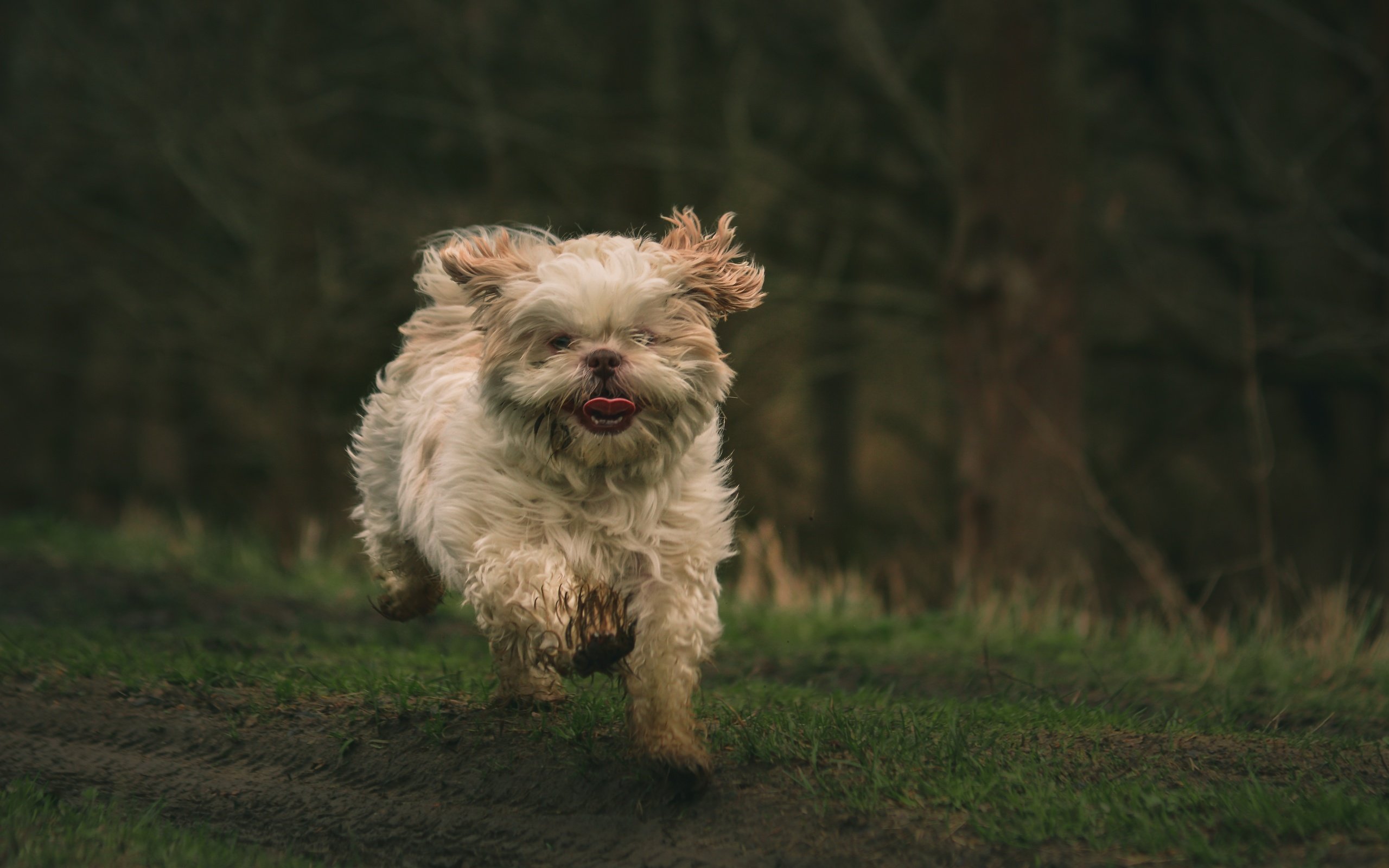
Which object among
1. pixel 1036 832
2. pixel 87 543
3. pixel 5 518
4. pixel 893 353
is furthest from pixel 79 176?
pixel 1036 832

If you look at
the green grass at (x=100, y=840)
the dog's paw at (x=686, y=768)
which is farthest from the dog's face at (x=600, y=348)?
the green grass at (x=100, y=840)

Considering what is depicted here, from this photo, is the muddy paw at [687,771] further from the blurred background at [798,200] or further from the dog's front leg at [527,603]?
the blurred background at [798,200]

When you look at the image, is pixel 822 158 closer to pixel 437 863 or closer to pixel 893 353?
pixel 893 353

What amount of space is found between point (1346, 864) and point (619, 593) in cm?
227

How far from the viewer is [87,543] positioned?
1120cm

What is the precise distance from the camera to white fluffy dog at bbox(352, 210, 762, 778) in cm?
430

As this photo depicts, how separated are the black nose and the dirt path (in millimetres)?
1307

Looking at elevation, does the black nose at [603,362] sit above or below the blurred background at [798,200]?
below

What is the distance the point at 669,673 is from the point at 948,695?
6.92ft

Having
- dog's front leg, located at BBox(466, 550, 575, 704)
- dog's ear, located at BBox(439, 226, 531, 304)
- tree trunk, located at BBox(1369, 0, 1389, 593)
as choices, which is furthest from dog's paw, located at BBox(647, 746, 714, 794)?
tree trunk, located at BBox(1369, 0, 1389, 593)

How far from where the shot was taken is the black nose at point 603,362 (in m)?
4.26

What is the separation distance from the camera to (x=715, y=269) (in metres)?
4.68

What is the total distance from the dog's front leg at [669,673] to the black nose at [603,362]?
30.4 inches

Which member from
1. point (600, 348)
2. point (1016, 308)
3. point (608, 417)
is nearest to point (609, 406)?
point (608, 417)
